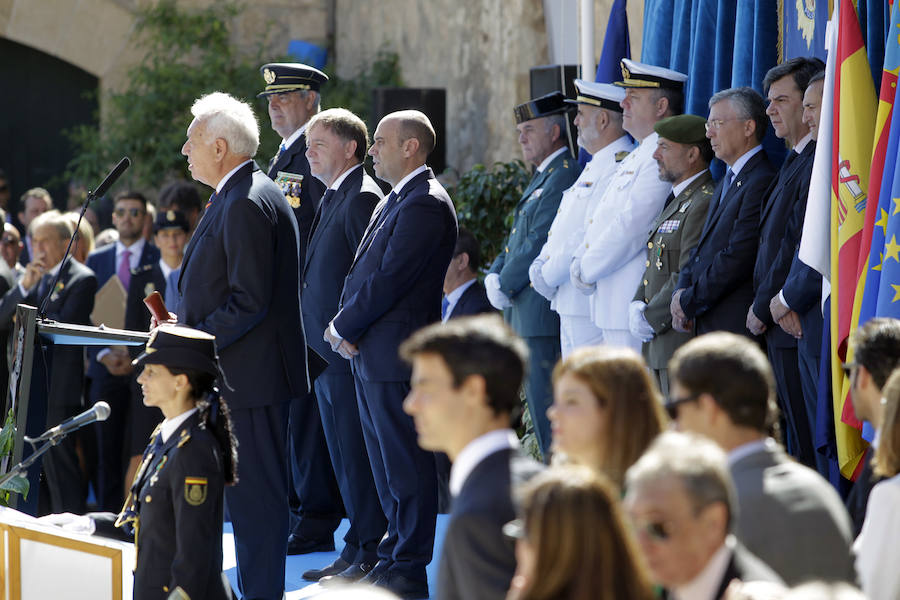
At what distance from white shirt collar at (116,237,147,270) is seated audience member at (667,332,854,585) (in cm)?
495

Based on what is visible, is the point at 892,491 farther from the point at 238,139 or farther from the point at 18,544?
the point at 238,139

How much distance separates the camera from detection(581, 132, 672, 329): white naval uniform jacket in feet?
16.1

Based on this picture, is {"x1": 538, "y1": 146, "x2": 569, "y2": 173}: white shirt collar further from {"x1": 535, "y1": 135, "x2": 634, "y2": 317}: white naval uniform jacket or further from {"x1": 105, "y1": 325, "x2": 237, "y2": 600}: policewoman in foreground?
{"x1": 105, "y1": 325, "x2": 237, "y2": 600}: policewoman in foreground

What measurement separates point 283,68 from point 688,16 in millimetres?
1751

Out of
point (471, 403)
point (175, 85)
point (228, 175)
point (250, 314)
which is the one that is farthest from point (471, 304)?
point (175, 85)

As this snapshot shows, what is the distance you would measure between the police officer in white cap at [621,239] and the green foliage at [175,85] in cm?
511

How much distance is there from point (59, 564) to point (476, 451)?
1567 mm

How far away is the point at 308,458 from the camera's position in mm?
5344

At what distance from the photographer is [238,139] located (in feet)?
13.6

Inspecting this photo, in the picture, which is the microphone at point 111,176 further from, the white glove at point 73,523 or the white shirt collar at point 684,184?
the white shirt collar at point 684,184

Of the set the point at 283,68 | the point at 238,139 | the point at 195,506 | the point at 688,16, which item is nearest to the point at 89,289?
the point at 283,68

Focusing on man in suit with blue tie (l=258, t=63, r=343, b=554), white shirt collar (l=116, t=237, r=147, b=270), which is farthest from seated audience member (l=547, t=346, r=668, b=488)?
white shirt collar (l=116, t=237, r=147, b=270)

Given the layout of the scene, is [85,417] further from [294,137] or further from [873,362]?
[294,137]

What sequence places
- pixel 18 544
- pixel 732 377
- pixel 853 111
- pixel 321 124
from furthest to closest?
1. pixel 321 124
2. pixel 853 111
3. pixel 18 544
4. pixel 732 377
